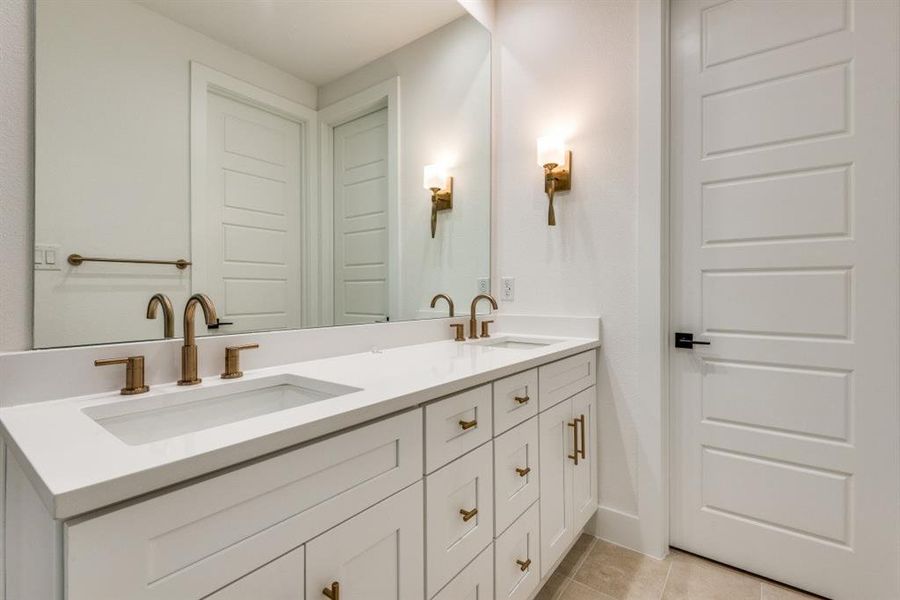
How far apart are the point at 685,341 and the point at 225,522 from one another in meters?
1.74

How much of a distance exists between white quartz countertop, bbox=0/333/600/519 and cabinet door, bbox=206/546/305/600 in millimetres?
178

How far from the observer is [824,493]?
148 centimetres

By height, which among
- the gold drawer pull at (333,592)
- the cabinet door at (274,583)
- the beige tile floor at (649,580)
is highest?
the cabinet door at (274,583)

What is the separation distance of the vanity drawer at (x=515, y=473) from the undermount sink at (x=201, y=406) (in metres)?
0.53

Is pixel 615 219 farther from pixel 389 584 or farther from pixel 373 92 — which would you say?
pixel 389 584

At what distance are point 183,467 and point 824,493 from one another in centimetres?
198

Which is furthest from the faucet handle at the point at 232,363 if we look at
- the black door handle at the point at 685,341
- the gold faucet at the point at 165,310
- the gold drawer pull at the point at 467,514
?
the black door handle at the point at 685,341

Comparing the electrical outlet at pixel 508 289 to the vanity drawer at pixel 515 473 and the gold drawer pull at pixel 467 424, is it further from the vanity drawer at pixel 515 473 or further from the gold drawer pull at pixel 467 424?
the gold drawer pull at pixel 467 424

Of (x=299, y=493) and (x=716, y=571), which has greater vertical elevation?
(x=299, y=493)

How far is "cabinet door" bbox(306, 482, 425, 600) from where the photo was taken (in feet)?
2.35

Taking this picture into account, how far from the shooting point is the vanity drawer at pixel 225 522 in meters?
0.48

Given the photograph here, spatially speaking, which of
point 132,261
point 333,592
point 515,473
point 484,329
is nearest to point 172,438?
point 333,592

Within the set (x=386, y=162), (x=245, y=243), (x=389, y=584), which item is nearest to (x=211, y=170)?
(x=245, y=243)

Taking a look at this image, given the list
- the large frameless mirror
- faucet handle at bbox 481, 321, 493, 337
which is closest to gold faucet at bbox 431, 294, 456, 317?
the large frameless mirror
